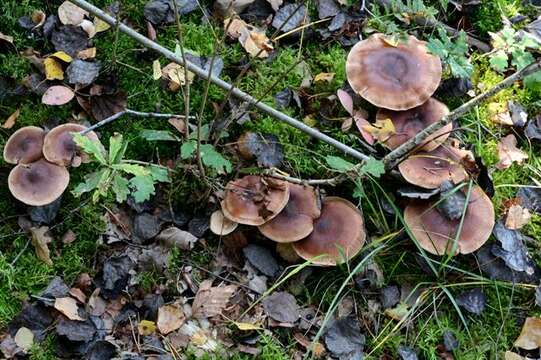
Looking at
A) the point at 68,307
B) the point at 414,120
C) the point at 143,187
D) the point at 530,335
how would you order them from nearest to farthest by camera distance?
the point at 143,187, the point at 68,307, the point at 530,335, the point at 414,120

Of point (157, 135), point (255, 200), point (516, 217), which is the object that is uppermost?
point (157, 135)

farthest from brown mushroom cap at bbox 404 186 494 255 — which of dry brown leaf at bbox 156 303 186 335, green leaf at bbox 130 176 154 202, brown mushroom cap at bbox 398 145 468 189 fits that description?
green leaf at bbox 130 176 154 202

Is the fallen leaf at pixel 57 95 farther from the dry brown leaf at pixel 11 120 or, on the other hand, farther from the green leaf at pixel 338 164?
the green leaf at pixel 338 164

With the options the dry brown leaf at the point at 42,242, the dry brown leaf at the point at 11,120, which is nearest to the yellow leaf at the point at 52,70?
the dry brown leaf at the point at 11,120

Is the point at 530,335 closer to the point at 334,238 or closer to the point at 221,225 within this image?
the point at 334,238

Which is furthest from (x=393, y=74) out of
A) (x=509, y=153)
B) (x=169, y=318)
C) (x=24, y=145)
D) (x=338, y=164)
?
(x=24, y=145)

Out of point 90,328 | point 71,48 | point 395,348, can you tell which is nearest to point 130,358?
point 90,328

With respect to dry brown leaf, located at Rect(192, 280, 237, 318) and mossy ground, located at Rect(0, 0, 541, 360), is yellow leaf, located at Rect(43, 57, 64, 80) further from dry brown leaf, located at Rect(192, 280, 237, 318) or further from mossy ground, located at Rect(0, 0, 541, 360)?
dry brown leaf, located at Rect(192, 280, 237, 318)
